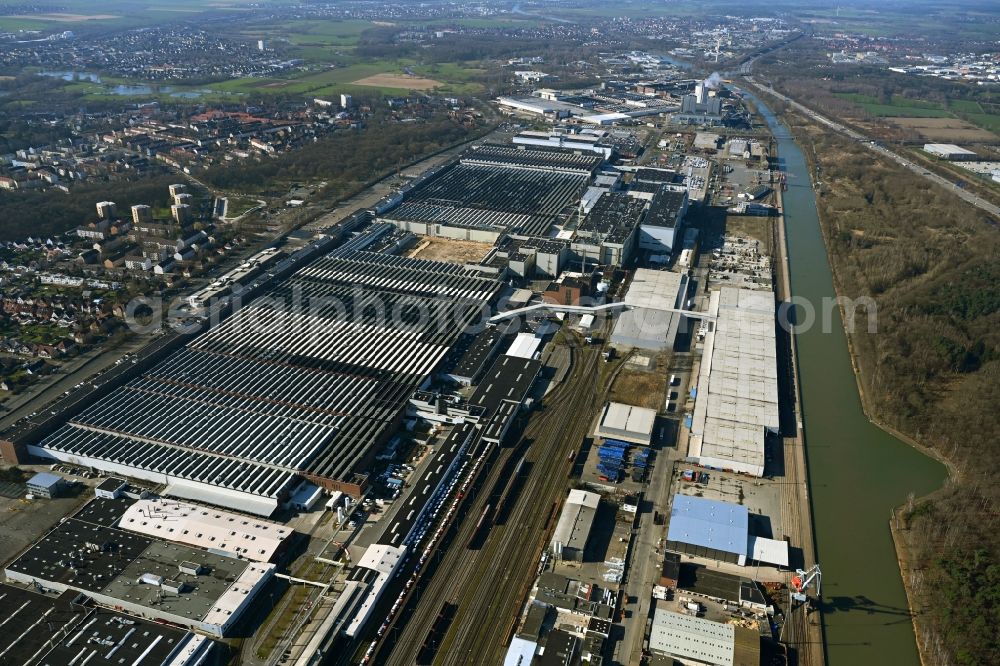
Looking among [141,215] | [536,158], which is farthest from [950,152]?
[141,215]

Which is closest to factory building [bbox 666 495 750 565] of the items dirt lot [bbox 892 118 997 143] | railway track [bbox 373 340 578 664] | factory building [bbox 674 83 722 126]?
railway track [bbox 373 340 578 664]

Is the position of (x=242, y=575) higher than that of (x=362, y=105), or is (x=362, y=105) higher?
(x=362, y=105)

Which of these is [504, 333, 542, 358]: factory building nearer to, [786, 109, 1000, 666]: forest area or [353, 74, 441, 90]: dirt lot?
[786, 109, 1000, 666]: forest area

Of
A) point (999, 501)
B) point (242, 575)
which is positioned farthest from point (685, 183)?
point (242, 575)

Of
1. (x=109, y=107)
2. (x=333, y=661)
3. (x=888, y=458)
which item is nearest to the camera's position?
(x=333, y=661)

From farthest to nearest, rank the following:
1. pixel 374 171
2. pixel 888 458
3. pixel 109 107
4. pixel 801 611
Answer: pixel 109 107
pixel 374 171
pixel 888 458
pixel 801 611

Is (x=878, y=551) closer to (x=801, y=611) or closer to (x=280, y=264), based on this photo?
(x=801, y=611)
